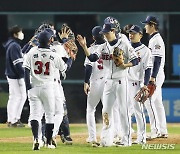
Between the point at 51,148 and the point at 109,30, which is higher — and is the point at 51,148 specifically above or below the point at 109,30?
below

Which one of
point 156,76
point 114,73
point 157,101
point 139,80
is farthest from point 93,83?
point 157,101

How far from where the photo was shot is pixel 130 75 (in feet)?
42.2

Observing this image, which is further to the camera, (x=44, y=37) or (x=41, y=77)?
(x=41, y=77)

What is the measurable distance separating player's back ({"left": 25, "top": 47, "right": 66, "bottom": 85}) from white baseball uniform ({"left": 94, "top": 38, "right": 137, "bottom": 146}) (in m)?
0.66

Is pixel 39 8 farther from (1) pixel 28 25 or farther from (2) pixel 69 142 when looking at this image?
(2) pixel 69 142

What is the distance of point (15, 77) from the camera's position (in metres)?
17.2

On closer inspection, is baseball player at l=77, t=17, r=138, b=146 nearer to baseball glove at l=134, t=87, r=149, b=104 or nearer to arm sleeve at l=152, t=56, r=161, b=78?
baseball glove at l=134, t=87, r=149, b=104

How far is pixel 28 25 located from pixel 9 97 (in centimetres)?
222

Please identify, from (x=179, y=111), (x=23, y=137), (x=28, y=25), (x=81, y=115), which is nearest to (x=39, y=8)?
(x=28, y=25)

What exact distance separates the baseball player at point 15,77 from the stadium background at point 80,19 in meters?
1.50

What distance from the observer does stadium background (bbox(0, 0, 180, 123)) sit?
18.8 m


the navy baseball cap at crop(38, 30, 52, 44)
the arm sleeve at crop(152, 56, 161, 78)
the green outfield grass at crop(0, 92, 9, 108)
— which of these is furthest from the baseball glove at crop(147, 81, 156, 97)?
the green outfield grass at crop(0, 92, 9, 108)

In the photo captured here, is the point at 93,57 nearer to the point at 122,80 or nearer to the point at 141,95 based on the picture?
the point at 122,80

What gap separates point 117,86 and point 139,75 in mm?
1151
